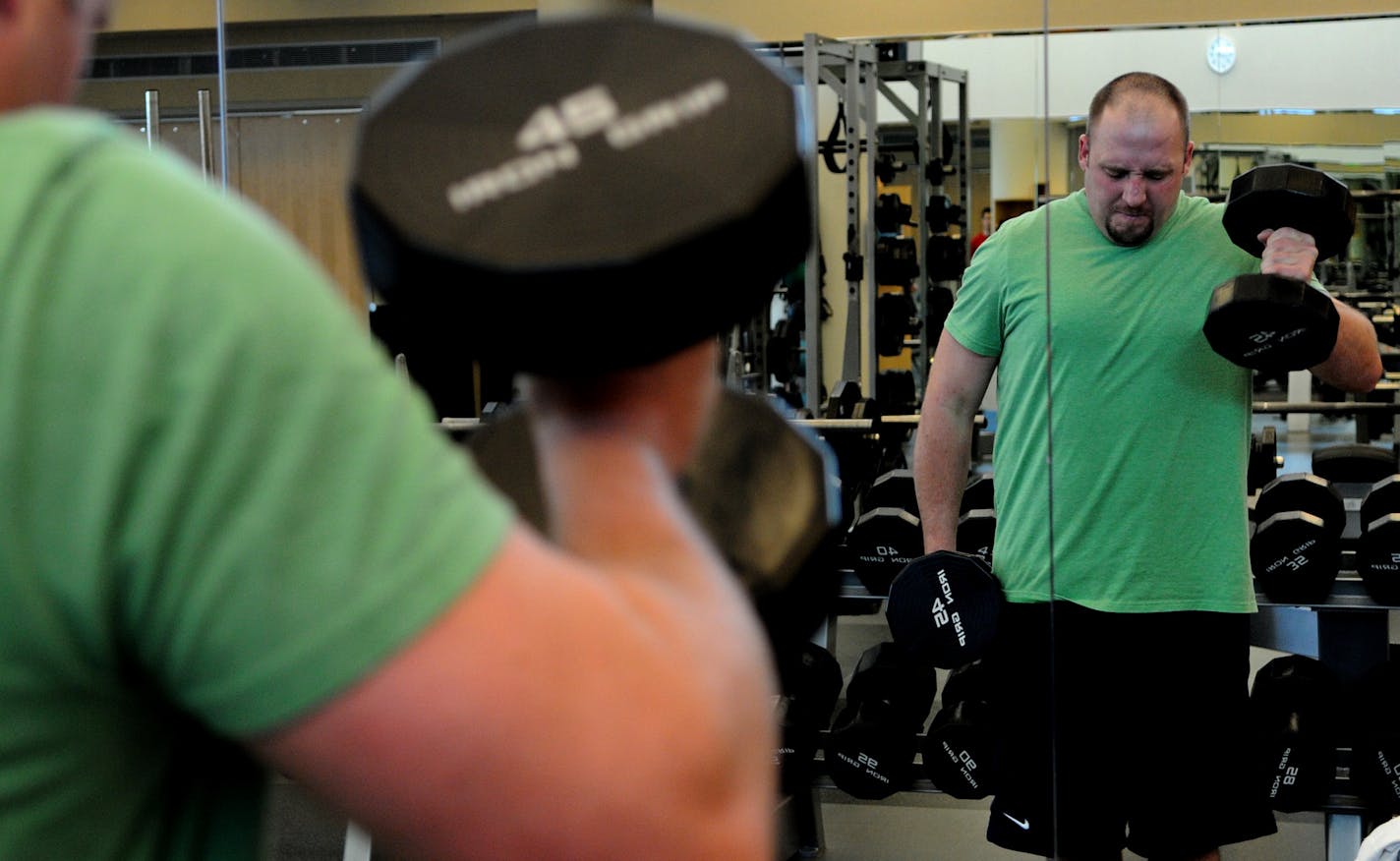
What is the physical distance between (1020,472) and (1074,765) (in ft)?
1.70

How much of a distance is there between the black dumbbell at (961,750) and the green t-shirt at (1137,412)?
61 cm

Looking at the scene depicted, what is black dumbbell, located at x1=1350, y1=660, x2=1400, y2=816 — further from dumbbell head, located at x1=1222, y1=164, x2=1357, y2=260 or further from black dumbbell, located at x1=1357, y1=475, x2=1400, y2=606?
dumbbell head, located at x1=1222, y1=164, x2=1357, y2=260

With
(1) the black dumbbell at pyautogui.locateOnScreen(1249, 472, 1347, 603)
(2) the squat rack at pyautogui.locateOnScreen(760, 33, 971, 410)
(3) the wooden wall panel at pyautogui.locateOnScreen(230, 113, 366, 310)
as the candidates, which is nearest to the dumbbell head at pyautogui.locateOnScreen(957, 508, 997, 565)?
(2) the squat rack at pyautogui.locateOnScreen(760, 33, 971, 410)

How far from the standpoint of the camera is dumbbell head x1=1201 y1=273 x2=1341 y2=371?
2312mm

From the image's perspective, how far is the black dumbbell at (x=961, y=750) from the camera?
9.88 feet

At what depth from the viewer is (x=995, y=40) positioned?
2.99m

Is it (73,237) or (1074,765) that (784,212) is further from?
(1074,765)

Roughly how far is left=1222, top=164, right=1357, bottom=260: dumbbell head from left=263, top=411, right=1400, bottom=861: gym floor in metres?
0.73

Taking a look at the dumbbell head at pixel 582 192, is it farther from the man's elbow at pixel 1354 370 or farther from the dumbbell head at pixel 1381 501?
the dumbbell head at pixel 1381 501

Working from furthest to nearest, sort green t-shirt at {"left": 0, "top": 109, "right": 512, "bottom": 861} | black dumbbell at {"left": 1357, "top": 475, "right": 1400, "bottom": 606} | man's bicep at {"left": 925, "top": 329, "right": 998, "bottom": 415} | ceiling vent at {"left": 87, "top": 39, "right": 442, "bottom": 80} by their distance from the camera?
black dumbbell at {"left": 1357, "top": 475, "right": 1400, "bottom": 606} → man's bicep at {"left": 925, "top": 329, "right": 998, "bottom": 415} → ceiling vent at {"left": 87, "top": 39, "right": 442, "bottom": 80} → green t-shirt at {"left": 0, "top": 109, "right": 512, "bottom": 861}

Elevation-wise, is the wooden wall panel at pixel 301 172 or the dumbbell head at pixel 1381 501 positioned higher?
the wooden wall panel at pixel 301 172

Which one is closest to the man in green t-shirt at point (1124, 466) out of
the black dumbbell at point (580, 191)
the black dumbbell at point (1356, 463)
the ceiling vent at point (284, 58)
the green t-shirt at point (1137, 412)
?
the green t-shirt at point (1137, 412)

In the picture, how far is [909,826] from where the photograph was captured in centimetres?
363

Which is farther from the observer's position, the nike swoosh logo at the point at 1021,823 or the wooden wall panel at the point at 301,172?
the nike swoosh logo at the point at 1021,823
